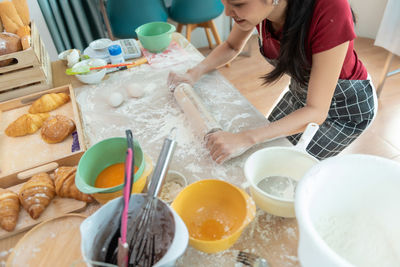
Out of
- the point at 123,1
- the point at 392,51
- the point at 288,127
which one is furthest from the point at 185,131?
the point at 392,51

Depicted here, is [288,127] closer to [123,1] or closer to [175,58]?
[175,58]

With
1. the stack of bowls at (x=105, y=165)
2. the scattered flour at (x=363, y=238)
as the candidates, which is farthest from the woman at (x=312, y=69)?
the scattered flour at (x=363, y=238)

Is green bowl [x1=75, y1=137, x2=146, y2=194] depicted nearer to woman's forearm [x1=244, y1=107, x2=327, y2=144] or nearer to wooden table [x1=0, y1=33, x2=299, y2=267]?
wooden table [x1=0, y1=33, x2=299, y2=267]

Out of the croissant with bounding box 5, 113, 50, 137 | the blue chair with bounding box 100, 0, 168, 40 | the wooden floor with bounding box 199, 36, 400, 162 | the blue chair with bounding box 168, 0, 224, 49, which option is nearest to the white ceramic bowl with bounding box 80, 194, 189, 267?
the croissant with bounding box 5, 113, 50, 137

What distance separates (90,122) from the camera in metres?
1.00

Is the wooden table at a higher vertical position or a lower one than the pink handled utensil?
lower

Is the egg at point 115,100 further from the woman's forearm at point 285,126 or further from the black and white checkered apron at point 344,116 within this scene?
the black and white checkered apron at point 344,116

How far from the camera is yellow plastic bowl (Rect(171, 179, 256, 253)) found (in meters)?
0.61

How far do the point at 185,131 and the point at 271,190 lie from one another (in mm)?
356

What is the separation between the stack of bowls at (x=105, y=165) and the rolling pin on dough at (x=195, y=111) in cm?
25

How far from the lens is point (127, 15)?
2189mm

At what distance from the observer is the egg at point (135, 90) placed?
1086mm

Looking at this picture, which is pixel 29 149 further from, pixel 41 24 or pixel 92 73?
pixel 41 24

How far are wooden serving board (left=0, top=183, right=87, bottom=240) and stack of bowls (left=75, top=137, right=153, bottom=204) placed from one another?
7 centimetres
